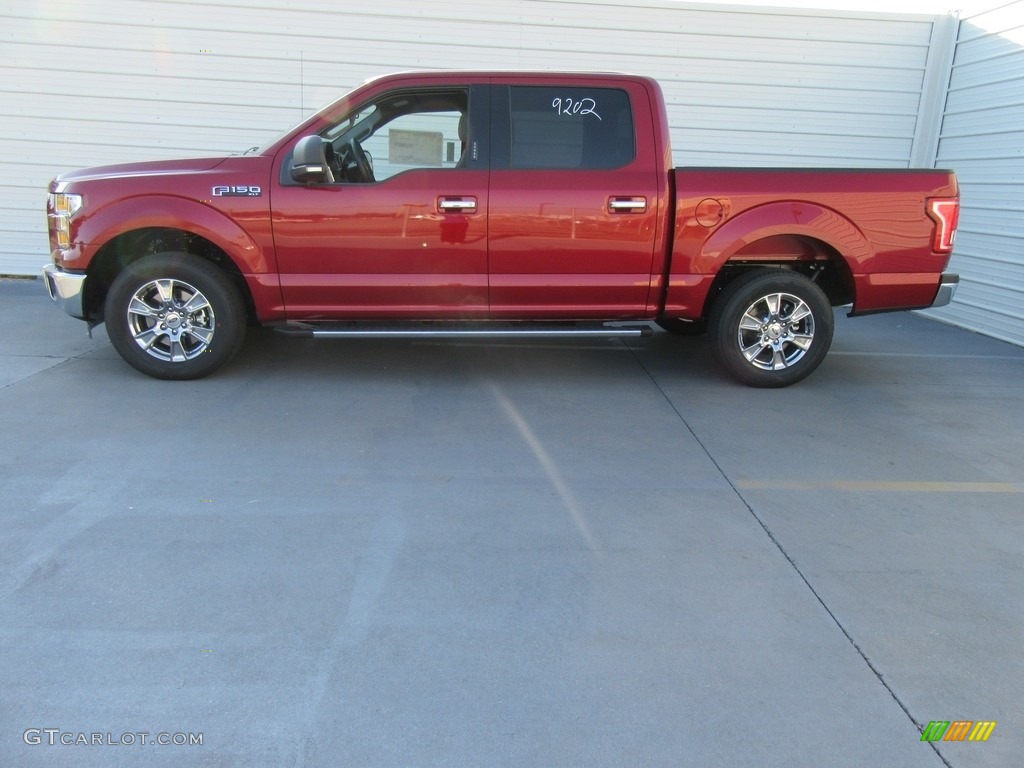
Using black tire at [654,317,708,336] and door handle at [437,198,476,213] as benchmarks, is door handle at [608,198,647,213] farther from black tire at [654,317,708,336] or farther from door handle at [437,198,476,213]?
black tire at [654,317,708,336]

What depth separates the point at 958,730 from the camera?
7.97 feet

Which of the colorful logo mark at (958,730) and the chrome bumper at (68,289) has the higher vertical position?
the chrome bumper at (68,289)

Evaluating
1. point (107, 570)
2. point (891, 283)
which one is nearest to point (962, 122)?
point (891, 283)

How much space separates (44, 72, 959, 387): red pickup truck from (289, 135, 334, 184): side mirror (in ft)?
0.21

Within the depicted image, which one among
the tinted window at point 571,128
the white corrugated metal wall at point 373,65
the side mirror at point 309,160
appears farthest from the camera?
the white corrugated metal wall at point 373,65

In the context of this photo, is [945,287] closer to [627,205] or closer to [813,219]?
[813,219]

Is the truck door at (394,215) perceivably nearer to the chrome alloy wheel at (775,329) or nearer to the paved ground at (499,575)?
the paved ground at (499,575)

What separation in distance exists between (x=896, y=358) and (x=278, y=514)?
5.80 metres

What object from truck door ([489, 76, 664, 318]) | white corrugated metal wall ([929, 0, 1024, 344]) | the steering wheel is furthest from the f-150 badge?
white corrugated metal wall ([929, 0, 1024, 344])

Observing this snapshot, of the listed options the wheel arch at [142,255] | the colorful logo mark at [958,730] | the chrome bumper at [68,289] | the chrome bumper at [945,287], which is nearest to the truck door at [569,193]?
the wheel arch at [142,255]

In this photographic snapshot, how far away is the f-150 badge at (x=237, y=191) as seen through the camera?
17.0 ft

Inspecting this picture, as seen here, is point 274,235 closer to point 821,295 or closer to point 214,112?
point 821,295

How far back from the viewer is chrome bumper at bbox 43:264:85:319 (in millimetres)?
5297

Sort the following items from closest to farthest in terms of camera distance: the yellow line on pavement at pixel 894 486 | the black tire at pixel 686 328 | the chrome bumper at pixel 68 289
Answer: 1. the yellow line on pavement at pixel 894 486
2. the chrome bumper at pixel 68 289
3. the black tire at pixel 686 328
